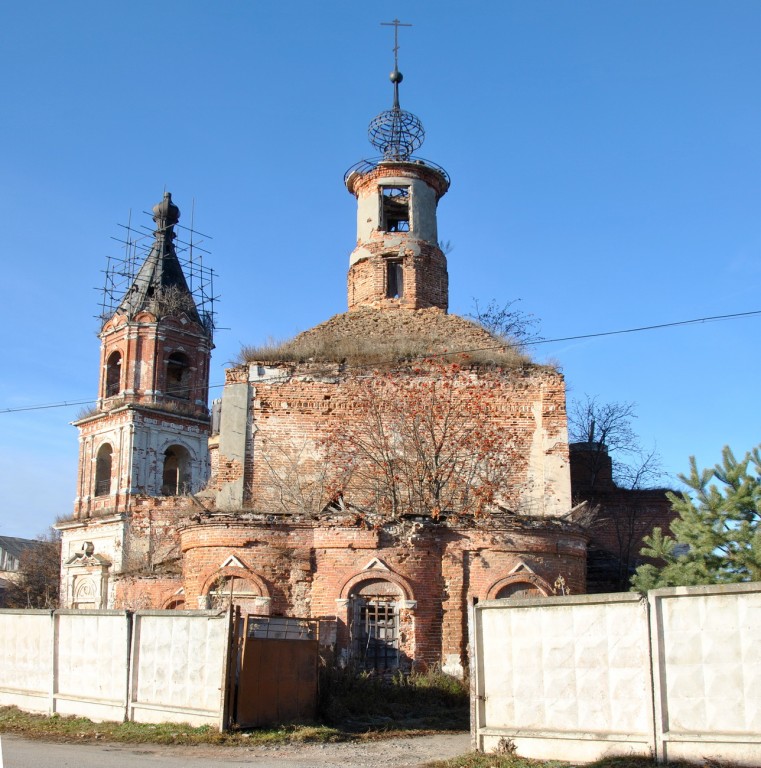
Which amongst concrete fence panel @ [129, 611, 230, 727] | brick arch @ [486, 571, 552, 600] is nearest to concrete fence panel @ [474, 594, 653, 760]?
concrete fence panel @ [129, 611, 230, 727]

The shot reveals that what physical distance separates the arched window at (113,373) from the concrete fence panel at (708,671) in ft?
113

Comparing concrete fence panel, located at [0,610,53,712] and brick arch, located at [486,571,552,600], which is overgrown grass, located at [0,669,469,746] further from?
brick arch, located at [486,571,552,600]

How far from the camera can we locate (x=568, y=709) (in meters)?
9.31

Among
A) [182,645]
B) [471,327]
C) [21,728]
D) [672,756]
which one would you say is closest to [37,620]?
[21,728]

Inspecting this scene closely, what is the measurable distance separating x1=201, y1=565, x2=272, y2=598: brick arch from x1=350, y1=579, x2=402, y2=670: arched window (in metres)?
1.64

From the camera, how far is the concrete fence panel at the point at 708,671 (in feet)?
Answer: 26.7

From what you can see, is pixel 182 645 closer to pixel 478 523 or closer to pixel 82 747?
pixel 82 747

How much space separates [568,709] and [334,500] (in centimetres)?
996

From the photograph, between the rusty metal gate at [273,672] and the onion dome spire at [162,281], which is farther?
the onion dome spire at [162,281]

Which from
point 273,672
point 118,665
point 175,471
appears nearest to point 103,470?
point 175,471

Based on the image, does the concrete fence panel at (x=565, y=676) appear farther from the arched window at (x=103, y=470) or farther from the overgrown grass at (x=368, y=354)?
the arched window at (x=103, y=470)

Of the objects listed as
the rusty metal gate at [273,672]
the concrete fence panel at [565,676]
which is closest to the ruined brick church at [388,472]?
the rusty metal gate at [273,672]

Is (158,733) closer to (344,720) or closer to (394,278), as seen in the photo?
(344,720)

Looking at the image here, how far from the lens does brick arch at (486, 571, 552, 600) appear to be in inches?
648
